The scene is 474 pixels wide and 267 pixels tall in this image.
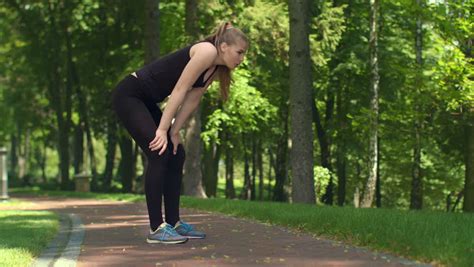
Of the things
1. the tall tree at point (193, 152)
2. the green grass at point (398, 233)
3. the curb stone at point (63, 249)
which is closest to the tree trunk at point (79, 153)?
the tall tree at point (193, 152)

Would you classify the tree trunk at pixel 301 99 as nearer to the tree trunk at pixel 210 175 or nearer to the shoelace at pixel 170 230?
the shoelace at pixel 170 230

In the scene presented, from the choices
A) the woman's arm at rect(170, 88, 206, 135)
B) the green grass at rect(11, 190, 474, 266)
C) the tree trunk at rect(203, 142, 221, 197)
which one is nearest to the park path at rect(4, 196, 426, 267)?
the green grass at rect(11, 190, 474, 266)

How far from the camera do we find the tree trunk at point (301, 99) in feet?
42.9

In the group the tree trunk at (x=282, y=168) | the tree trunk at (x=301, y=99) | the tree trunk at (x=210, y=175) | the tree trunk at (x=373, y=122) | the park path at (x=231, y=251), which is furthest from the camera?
the tree trunk at (x=282, y=168)

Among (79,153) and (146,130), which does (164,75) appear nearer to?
(146,130)

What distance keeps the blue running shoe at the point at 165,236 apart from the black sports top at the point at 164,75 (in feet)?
3.89

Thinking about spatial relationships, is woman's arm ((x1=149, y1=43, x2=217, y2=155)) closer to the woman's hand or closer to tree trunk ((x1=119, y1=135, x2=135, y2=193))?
the woman's hand

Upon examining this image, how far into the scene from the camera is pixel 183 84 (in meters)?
5.96

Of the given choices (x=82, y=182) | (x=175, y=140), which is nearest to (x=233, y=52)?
(x=175, y=140)

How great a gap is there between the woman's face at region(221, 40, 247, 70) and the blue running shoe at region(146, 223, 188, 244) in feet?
5.23

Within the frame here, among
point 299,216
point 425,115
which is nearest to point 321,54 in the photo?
point 425,115

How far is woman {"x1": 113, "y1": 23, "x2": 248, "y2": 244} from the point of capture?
19.6ft

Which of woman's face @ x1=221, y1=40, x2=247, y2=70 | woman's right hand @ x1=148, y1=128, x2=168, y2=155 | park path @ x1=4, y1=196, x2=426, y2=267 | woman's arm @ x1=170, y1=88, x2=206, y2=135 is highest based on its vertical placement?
woman's face @ x1=221, y1=40, x2=247, y2=70

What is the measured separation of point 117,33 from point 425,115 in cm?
1415
